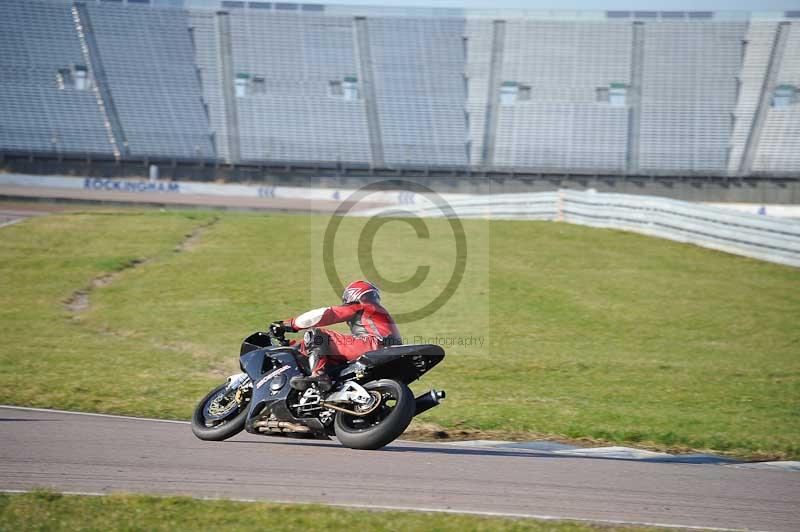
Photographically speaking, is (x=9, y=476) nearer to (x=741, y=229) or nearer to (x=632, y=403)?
(x=632, y=403)

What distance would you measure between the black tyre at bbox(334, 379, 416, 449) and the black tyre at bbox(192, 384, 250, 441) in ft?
3.26

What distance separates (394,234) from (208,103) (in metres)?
28.4

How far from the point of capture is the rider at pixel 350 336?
7.88 m

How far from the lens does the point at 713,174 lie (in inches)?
1791

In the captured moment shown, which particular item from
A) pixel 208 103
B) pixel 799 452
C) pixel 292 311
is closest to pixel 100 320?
pixel 292 311

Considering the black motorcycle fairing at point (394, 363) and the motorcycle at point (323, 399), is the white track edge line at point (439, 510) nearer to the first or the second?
the motorcycle at point (323, 399)

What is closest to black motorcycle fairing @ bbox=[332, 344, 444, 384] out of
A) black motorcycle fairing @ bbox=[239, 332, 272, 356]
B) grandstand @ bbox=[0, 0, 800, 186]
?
black motorcycle fairing @ bbox=[239, 332, 272, 356]

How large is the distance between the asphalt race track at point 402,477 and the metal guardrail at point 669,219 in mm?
13356

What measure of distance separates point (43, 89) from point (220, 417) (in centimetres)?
4561

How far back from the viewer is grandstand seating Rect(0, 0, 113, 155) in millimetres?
46125

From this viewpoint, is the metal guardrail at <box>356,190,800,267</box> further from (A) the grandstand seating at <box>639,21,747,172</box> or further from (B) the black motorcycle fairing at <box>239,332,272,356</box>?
(A) the grandstand seating at <box>639,21,747,172</box>

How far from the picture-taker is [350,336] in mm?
7977

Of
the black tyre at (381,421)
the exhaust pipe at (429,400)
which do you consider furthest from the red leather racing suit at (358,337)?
the exhaust pipe at (429,400)

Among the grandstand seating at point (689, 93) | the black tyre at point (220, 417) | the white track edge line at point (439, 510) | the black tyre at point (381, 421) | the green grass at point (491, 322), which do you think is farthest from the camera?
the grandstand seating at point (689, 93)
